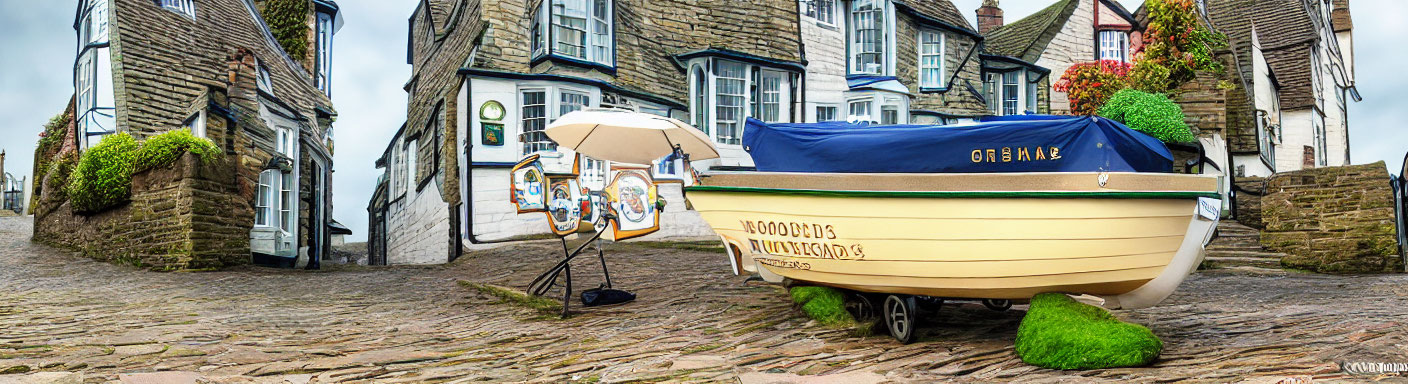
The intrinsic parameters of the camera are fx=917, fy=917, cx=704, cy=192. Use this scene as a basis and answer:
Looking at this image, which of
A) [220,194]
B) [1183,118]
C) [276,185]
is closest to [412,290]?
[220,194]

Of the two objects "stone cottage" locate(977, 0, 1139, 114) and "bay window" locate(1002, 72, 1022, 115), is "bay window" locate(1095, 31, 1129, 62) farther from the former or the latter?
"bay window" locate(1002, 72, 1022, 115)

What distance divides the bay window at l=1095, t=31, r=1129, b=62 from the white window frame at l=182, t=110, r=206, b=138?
24.2 metres

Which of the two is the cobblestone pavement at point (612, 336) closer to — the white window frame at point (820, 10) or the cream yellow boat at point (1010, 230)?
the cream yellow boat at point (1010, 230)

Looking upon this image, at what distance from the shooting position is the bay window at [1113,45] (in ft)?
91.7

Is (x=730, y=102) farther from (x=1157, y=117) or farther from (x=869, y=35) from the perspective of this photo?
(x=1157, y=117)

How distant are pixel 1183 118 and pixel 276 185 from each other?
19.7m

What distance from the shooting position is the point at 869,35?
23.7 meters

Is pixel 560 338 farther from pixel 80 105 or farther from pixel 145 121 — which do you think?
pixel 80 105

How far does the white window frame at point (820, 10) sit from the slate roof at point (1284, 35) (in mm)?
13868

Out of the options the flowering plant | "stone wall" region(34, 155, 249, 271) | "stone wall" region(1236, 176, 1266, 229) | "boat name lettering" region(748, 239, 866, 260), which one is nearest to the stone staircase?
"stone wall" region(1236, 176, 1266, 229)

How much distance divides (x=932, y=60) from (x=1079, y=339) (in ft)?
64.3

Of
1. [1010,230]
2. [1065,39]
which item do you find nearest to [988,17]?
[1065,39]

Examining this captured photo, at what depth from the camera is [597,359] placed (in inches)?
282

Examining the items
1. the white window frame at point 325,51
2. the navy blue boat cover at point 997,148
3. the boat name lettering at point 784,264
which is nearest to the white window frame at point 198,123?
the white window frame at point 325,51
